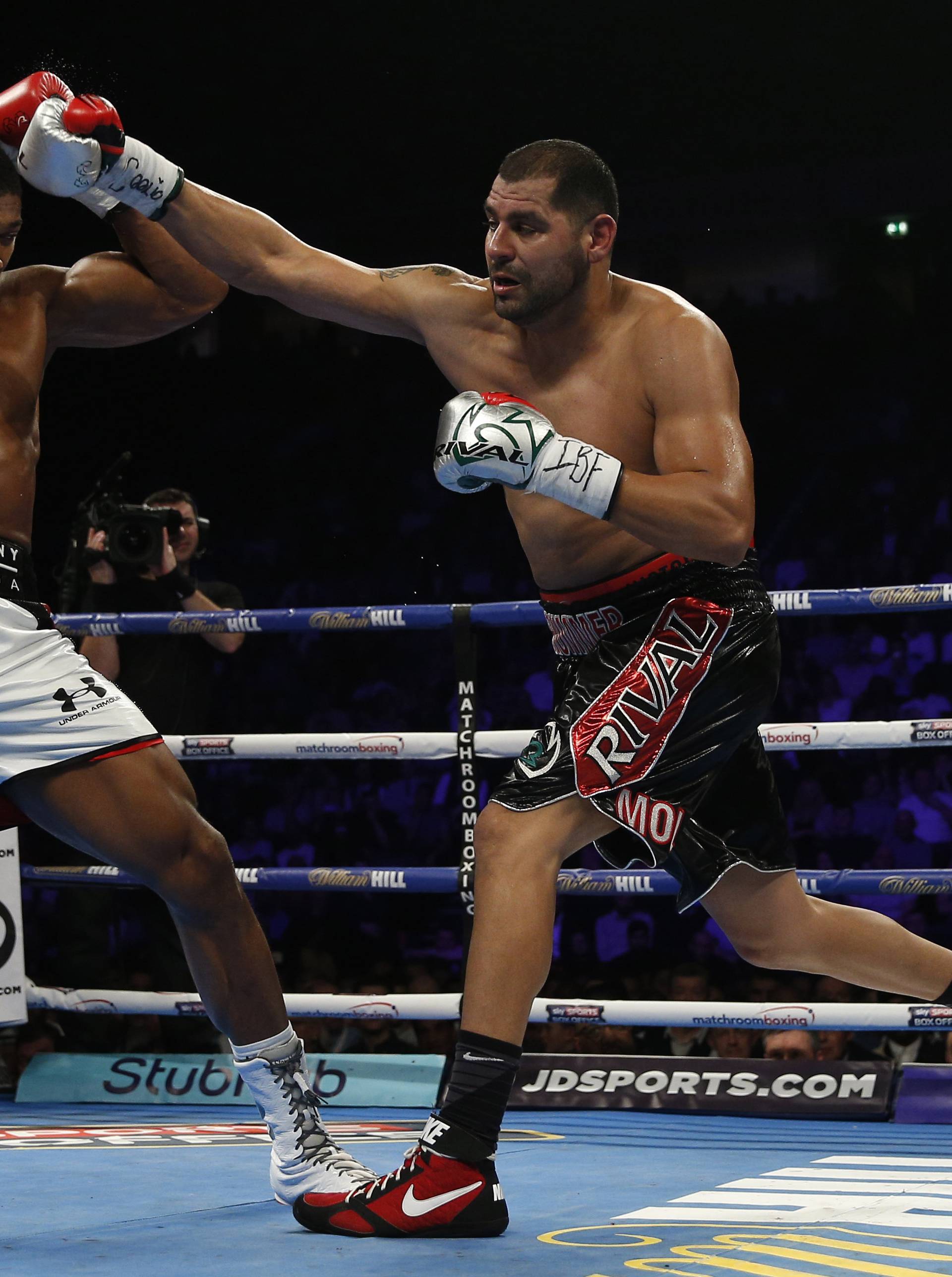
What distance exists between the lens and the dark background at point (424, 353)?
22.6 ft

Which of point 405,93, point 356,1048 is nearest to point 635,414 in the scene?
point 356,1048

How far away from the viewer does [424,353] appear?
8.73 meters

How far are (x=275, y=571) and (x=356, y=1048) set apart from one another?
3980mm

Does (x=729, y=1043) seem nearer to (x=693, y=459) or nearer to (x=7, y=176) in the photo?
(x=693, y=459)

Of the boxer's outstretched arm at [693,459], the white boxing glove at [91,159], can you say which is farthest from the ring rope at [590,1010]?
the white boxing glove at [91,159]

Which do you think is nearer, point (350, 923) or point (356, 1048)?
point (356, 1048)

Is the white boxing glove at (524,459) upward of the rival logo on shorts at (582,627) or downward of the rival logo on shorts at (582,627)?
upward

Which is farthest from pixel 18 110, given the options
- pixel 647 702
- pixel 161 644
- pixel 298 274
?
pixel 161 644

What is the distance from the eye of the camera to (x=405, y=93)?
8148 mm

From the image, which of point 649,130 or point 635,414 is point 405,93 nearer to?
point 649,130

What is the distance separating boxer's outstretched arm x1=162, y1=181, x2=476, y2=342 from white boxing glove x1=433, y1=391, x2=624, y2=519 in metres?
0.40

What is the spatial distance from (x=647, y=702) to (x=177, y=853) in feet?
2.22

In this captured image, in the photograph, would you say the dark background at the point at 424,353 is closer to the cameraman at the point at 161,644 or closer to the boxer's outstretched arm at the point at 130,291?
the cameraman at the point at 161,644

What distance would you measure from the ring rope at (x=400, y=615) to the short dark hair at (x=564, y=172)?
94cm
